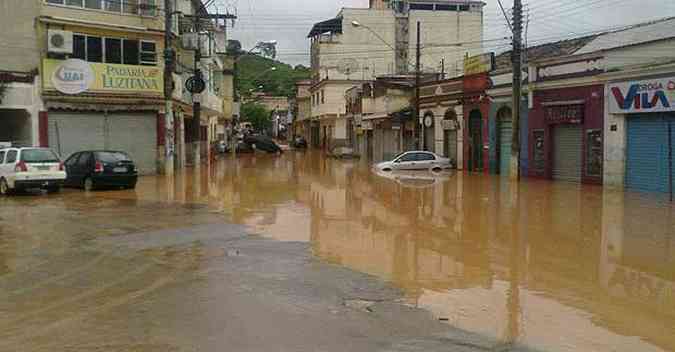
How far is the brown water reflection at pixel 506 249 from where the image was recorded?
24.7ft

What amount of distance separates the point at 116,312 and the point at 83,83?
88.4 feet

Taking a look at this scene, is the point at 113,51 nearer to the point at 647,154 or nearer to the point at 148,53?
the point at 148,53

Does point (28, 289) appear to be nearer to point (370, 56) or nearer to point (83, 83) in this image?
point (83, 83)

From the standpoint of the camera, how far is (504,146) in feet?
118

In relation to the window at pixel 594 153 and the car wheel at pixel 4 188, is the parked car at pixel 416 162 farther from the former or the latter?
the car wheel at pixel 4 188

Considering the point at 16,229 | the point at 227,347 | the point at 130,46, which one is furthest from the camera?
the point at 130,46

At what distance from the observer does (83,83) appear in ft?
106

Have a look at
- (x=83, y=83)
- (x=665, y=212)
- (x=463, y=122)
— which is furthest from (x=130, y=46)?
(x=665, y=212)

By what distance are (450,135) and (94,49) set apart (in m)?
21.2

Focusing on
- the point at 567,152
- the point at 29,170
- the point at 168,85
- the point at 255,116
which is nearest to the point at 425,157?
the point at 567,152

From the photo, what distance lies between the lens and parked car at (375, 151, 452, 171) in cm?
3891

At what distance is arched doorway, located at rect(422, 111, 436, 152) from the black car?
23506 millimetres

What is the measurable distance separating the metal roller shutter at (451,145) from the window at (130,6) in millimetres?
19463

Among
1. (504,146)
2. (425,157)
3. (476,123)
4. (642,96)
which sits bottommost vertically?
(425,157)
